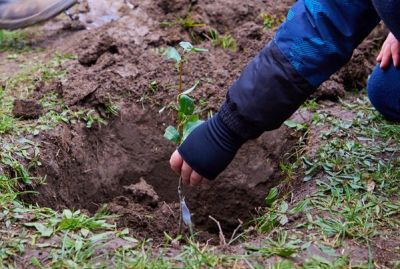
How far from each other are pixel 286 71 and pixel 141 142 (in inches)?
43.3

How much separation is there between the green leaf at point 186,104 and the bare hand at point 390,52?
2.84 feet

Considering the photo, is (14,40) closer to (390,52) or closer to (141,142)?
(141,142)

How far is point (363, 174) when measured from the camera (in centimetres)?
256

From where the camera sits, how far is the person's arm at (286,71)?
2.20m

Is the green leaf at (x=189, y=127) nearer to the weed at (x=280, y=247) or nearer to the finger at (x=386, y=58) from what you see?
the weed at (x=280, y=247)

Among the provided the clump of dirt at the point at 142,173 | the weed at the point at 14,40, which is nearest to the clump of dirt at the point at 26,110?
the clump of dirt at the point at 142,173

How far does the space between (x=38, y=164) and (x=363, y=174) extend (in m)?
1.28

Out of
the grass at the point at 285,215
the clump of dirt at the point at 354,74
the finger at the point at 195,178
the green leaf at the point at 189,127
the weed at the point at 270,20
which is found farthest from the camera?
the weed at the point at 270,20

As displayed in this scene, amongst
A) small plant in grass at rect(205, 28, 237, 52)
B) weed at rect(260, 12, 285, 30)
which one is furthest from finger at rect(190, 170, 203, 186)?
weed at rect(260, 12, 285, 30)

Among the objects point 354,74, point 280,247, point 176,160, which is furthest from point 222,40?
point 280,247

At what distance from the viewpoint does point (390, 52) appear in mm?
2801

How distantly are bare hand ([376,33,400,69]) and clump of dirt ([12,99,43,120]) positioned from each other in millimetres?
1511

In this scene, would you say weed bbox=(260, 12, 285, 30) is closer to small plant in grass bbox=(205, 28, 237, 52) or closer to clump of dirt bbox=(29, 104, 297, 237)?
small plant in grass bbox=(205, 28, 237, 52)

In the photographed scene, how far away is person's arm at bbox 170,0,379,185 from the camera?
2.20 m
